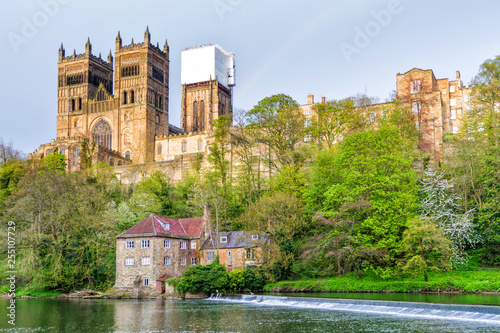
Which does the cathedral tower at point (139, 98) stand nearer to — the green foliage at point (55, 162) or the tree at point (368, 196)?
the green foliage at point (55, 162)

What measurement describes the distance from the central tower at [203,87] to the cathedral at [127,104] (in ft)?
0.71

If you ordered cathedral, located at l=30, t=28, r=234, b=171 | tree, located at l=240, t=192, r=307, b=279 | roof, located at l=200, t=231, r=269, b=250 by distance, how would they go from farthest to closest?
cathedral, located at l=30, t=28, r=234, b=171, roof, located at l=200, t=231, r=269, b=250, tree, located at l=240, t=192, r=307, b=279

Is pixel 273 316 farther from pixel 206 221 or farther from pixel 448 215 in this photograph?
pixel 206 221

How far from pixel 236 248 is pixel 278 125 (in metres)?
14.8

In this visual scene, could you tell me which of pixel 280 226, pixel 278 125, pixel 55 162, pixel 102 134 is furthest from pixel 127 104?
pixel 280 226

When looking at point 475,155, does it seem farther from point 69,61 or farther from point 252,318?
point 69,61

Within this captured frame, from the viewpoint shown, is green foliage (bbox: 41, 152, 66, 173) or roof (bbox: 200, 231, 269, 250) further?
green foliage (bbox: 41, 152, 66, 173)

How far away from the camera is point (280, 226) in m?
42.3

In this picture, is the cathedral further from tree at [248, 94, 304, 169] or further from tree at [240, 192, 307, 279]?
tree at [240, 192, 307, 279]

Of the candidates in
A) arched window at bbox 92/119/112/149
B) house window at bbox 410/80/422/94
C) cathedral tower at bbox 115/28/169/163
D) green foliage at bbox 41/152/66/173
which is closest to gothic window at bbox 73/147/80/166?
green foliage at bbox 41/152/66/173

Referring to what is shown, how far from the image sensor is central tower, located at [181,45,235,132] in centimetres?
11394

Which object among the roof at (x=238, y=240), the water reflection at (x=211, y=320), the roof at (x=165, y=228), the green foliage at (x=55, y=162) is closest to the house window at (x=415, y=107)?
the roof at (x=238, y=240)

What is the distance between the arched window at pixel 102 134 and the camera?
102625 mm

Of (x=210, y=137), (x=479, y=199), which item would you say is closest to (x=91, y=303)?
(x=479, y=199)
